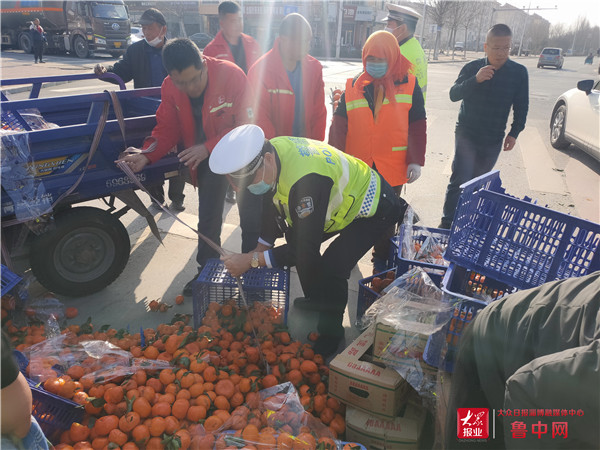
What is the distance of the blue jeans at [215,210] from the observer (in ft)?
11.6

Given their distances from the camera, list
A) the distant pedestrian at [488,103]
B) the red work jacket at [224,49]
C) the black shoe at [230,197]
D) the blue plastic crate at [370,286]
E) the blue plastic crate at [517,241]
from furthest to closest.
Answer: the black shoe at [230,197] → the red work jacket at [224,49] → the distant pedestrian at [488,103] → the blue plastic crate at [370,286] → the blue plastic crate at [517,241]

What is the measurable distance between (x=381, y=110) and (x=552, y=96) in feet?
58.9

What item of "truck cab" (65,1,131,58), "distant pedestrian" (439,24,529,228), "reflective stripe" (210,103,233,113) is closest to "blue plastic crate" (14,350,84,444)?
"reflective stripe" (210,103,233,113)

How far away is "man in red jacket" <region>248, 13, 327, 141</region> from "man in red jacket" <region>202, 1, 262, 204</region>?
1320 millimetres

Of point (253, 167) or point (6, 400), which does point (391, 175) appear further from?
point (6, 400)

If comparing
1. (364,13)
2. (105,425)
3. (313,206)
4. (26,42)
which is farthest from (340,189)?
(364,13)

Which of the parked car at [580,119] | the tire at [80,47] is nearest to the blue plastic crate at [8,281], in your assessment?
the parked car at [580,119]

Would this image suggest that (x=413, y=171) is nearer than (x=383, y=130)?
No

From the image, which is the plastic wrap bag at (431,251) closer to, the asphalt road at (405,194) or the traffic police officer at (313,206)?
the traffic police officer at (313,206)

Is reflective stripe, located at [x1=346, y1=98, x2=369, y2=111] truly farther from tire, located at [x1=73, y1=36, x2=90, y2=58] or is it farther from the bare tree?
the bare tree

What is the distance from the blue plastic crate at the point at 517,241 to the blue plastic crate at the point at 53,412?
228 cm

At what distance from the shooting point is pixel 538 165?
25.8 feet

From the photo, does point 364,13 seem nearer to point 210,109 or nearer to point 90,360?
point 210,109

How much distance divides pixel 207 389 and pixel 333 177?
1394mm
